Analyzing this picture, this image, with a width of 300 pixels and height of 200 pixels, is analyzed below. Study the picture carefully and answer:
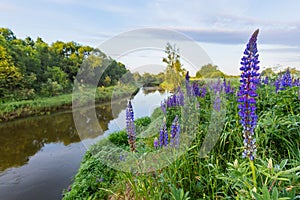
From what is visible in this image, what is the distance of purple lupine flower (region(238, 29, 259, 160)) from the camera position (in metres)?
1.28

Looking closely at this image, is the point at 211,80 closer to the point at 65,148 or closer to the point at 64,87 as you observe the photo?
the point at 65,148

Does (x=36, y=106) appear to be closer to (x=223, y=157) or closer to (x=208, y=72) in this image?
(x=208, y=72)

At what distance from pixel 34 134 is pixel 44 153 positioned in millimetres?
3665

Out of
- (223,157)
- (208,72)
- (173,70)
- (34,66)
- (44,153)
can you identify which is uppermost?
(34,66)

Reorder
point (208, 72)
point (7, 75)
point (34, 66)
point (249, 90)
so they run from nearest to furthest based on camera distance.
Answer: point (249, 90), point (208, 72), point (7, 75), point (34, 66)

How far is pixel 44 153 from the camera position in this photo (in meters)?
9.67

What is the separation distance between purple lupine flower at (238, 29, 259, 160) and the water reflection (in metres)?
6.68

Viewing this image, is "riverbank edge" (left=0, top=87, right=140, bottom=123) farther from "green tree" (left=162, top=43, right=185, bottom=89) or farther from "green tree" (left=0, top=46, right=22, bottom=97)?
"green tree" (left=162, top=43, right=185, bottom=89)

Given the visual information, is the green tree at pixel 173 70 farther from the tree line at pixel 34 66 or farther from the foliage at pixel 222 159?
the tree line at pixel 34 66

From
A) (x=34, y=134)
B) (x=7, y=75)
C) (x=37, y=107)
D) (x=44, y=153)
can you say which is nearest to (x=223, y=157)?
(x=44, y=153)

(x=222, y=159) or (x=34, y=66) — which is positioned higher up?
(x=34, y=66)

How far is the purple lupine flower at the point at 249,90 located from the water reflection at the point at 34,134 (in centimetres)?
668

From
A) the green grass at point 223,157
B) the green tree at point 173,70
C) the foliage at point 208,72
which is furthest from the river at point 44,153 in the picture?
the green grass at point 223,157

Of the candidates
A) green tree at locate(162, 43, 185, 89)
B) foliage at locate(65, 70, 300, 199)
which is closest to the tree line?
green tree at locate(162, 43, 185, 89)
